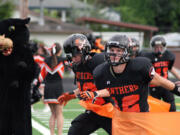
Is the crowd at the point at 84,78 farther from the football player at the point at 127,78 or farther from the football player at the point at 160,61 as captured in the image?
the football player at the point at 160,61

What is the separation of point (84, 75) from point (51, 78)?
3.48 m

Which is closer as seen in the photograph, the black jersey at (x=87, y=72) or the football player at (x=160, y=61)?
the black jersey at (x=87, y=72)

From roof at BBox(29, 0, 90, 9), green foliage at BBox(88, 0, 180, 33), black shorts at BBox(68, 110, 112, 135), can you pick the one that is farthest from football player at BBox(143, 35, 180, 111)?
roof at BBox(29, 0, 90, 9)

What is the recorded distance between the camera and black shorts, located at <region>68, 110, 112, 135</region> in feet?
21.7

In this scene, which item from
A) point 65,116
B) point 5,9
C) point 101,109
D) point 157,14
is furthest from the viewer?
point 157,14

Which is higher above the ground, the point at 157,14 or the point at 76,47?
the point at 76,47

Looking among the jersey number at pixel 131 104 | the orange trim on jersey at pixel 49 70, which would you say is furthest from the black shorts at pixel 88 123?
the orange trim on jersey at pixel 49 70

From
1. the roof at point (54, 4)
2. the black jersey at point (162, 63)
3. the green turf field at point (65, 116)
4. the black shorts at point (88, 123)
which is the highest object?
the roof at point (54, 4)

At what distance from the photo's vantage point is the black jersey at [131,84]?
229 inches

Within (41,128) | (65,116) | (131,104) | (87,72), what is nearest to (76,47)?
(87,72)

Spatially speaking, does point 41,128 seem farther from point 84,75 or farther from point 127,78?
point 127,78

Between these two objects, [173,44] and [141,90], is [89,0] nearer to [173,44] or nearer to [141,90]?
[173,44]

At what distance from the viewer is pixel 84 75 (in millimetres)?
6926

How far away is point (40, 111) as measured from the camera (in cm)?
1406
